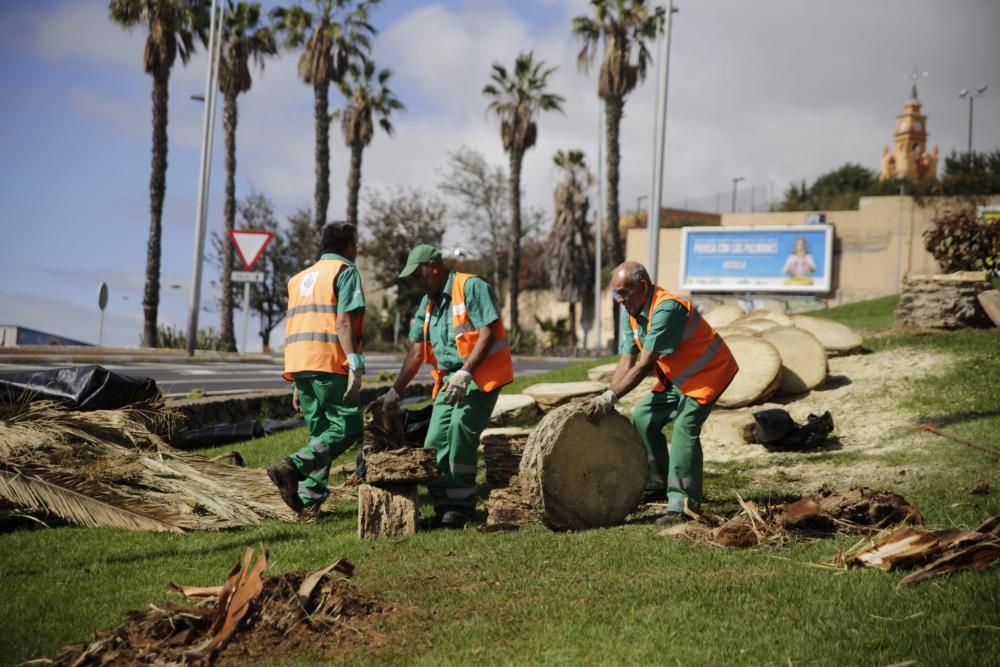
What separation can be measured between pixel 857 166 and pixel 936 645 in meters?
60.2

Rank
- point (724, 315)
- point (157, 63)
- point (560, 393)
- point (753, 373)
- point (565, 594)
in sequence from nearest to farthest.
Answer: point (565, 594), point (560, 393), point (753, 373), point (724, 315), point (157, 63)

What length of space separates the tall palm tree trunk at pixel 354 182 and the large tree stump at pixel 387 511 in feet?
107

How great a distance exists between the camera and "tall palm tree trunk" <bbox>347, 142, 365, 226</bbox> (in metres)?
37.7

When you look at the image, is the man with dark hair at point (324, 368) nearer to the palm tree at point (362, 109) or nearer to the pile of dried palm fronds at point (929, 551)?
the pile of dried palm fronds at point (929, 551)

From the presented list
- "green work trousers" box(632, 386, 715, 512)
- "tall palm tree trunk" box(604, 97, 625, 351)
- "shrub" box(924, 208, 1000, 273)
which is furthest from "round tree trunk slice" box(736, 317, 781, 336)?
"tall palm tree trunk" box(604, 97, 625, 351)

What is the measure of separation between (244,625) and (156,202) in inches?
1187

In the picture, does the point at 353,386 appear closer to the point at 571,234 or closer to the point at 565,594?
the point at 565,594

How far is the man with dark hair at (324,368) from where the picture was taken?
6.48 metres

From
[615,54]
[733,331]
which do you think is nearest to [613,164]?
[615,54]

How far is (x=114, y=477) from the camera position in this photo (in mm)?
6504

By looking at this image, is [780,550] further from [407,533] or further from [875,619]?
[407,533]

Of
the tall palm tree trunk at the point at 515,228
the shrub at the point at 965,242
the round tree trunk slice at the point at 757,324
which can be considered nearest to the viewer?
the round tree trunk slice at the point at 757,324

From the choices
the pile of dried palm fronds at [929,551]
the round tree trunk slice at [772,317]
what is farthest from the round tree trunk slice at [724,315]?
the pile of dried palm fronds at [929,551]

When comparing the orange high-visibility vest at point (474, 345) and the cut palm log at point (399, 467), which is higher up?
the orange high-visibility vest at point (474, 345)
